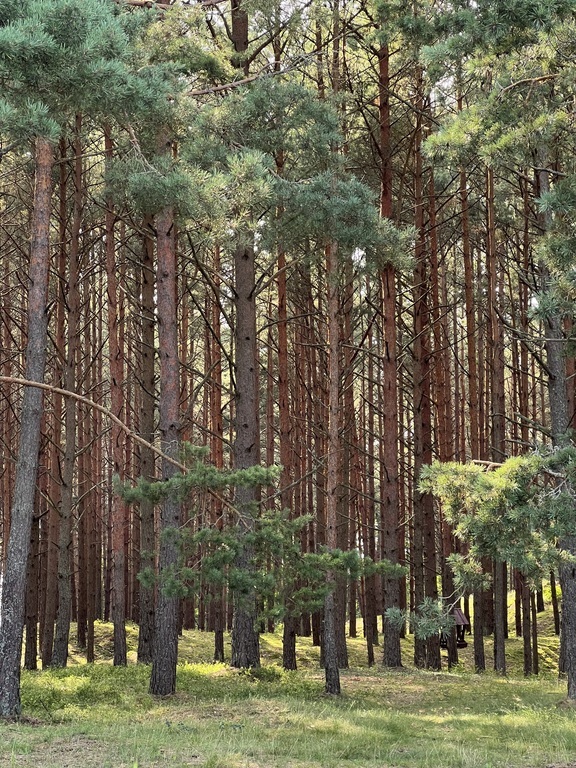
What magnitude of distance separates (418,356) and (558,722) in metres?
8.53

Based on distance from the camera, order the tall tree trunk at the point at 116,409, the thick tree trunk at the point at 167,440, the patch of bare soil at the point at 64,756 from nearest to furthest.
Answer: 1. the patch of bare soil at the point at 64,756
2. the thick tree trunk at the point at 167,440
3. the tall tree trunk at the point at 116,409

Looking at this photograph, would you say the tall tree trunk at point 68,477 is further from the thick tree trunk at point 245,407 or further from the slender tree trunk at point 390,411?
the slender tree trunk at point 390,411

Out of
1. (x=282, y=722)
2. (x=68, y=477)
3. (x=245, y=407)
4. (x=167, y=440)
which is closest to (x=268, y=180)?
(x=167, y=440)

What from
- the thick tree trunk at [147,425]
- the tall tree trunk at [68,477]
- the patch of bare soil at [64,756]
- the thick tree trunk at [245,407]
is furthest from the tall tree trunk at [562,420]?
the tall tree trunk at [68,477]

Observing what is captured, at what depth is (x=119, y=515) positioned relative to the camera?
1502 cm

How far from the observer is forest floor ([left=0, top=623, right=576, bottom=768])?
7047 millimetres

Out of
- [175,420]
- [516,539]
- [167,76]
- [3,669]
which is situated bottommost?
[3,669]

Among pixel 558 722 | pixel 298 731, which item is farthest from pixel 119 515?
pixel 558 722

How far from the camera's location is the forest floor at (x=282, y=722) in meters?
7.05

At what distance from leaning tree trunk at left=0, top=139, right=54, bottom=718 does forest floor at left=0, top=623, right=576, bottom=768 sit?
0.66 m

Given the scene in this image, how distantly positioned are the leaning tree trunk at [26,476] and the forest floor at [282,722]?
663 millimetres

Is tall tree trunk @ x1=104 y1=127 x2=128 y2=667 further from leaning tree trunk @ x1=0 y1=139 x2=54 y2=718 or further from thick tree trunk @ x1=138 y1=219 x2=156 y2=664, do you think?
leaning tree trunk @ x1=0 y1=139 x2=54 y2=718

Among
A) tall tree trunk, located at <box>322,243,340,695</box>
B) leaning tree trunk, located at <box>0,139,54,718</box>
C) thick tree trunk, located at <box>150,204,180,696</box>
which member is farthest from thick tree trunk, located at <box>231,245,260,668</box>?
leaning tree trunk, located at <box>0,139,54,718</box>

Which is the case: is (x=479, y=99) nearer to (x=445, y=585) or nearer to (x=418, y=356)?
(x=418, y=356)
